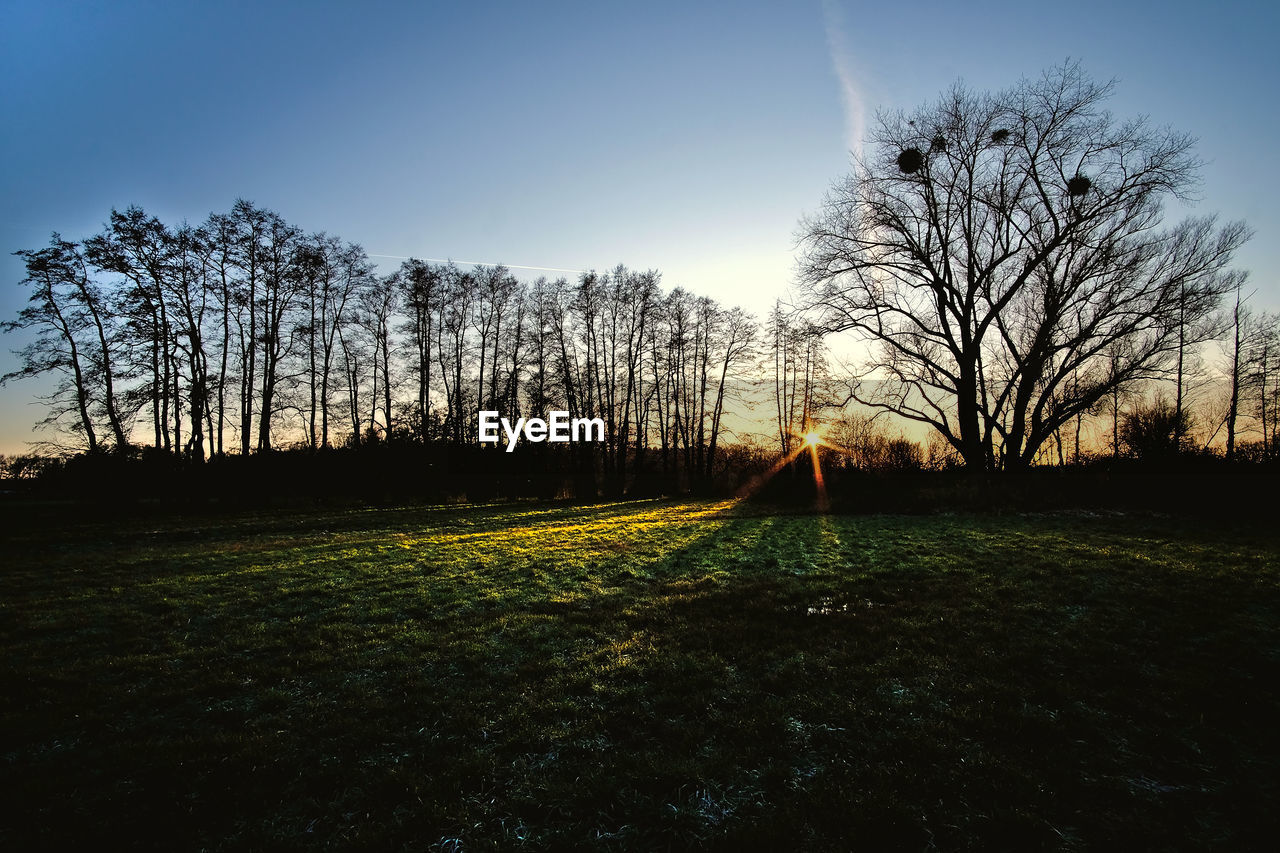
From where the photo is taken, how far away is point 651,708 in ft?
15.5

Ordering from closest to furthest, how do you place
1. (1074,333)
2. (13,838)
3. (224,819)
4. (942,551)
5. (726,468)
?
(13,838) < (224,819) < (942,551) < (1074,333) < (726,468)

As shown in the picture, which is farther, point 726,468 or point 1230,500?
point 726,468

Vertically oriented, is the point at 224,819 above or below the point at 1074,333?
below

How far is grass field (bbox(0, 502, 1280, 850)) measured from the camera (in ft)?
10.7

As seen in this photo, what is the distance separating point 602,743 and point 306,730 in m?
2.58

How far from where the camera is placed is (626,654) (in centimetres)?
602

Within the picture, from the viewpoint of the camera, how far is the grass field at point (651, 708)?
3250mm

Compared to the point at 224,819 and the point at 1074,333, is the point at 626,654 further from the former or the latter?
the point at 1074,333

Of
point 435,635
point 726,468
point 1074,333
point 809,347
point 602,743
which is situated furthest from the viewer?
point 726,468

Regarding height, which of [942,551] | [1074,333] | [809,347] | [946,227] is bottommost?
[942,551]

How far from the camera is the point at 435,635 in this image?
670 cm

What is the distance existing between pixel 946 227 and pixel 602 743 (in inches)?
989

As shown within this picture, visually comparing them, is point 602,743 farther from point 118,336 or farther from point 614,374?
point 614,374

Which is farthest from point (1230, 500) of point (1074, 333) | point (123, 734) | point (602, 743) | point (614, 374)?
point (614, 374)
